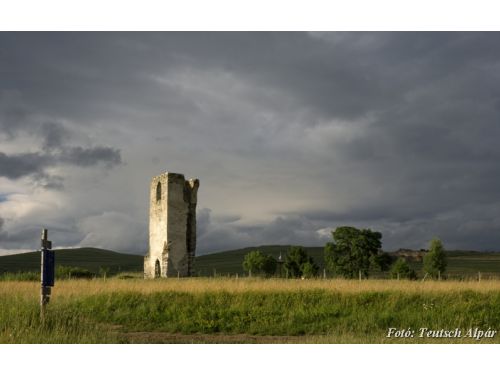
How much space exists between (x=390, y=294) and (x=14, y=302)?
36.9ft

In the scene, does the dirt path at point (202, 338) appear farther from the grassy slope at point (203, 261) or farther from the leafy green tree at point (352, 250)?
the grassy slope at point (203, 261)

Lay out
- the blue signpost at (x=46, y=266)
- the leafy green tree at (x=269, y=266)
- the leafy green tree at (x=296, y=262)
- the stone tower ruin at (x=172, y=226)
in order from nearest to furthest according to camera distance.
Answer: the blue signpost at (x=46, y=266) < the stone tower ruin at (x=172, y=226) < the leafy green tree at (x=296, y=262) < the leafy green tree at (x=269, y=266)

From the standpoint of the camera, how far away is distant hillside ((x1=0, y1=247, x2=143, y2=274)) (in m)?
70.9

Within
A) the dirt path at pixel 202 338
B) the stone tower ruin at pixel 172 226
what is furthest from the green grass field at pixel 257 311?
the stone tower ruin at pixel 172 226

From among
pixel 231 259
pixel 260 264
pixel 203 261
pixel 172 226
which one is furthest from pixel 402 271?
pixel 203 261

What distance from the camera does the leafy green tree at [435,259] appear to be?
44688 millimetres

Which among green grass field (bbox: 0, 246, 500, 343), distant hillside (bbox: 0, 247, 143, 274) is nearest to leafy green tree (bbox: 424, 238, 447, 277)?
green grass field (bbox: 0, 246, 500, 343)

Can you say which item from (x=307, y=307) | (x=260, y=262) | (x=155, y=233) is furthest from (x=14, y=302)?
(x=260, y=262)

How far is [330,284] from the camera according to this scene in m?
19.1

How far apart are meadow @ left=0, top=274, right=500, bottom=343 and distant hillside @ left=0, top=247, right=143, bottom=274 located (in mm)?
50399

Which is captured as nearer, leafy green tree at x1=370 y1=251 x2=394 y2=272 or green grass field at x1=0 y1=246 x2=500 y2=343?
green grass field at x1=0 y1=246 x2=500 y2=343

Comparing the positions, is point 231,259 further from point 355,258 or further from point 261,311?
point 261,311

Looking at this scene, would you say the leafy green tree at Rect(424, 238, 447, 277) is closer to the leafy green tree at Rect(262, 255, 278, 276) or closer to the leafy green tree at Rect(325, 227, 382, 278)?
the leafy green tree at Rect(325, 227, 382, 278)

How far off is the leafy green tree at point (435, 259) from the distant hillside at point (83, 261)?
3599 cm
